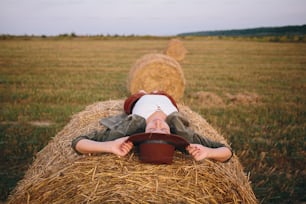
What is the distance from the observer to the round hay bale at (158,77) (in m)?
9.81

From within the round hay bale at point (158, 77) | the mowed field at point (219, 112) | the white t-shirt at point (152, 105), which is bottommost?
the mowed field at point (219, 112)

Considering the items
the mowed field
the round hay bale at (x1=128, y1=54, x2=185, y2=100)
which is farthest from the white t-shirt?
the round hay bale at (x1=128, y1=54, x2=185, y2=100)

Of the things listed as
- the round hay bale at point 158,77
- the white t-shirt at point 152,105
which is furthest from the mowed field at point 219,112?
the white t-shirt at point 152,105

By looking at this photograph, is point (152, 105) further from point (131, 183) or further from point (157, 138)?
point (131, 183)

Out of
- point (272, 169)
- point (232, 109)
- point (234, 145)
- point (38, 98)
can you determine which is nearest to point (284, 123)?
point (232, 109)

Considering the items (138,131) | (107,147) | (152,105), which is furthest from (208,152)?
(152,105)

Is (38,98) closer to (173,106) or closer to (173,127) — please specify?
(173,106)

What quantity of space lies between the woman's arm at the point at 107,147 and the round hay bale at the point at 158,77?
6657mm

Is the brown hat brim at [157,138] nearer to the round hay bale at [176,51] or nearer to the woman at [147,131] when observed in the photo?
the woman at [147,131]

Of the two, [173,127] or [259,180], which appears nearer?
[173,127]

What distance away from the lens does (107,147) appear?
2.90 metres

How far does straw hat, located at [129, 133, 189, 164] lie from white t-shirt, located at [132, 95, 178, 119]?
1.25 m

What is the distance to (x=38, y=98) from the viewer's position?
9148 mm

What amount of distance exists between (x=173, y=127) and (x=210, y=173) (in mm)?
740
